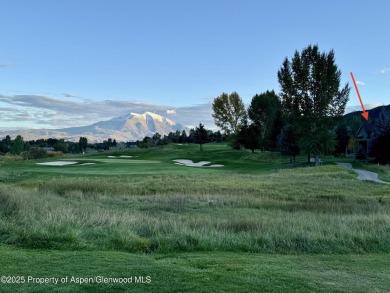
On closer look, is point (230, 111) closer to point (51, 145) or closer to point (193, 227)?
point (193, 227)

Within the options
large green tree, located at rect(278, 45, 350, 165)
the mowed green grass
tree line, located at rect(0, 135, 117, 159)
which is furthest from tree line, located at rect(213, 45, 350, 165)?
tree line, located at rect(0, 135, 117, 159)

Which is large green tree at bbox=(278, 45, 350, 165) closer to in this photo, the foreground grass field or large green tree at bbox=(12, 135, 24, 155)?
the foreground grass field

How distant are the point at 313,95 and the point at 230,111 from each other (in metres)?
39.7

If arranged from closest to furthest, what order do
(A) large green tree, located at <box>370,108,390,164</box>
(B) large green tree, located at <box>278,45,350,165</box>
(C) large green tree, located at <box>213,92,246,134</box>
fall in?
(B) large green tree, located at <box>278,45,350,165</box> → (A) large green tree, located at <box>370,108,390,164</box> → (C) large green tree, located at <box>213,92,246,134</box>

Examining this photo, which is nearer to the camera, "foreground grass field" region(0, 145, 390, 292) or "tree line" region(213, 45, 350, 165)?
"foreground grass field" region(0, 145, 390, 292)

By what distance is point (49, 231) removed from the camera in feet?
29.1

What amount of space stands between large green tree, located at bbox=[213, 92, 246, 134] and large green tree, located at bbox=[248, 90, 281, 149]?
5.08 metres

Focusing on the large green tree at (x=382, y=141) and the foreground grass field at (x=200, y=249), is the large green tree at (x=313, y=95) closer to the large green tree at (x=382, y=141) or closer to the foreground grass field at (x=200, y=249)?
the large green tree at (x=382, y=141)

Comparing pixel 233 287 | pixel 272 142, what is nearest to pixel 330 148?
pixel 272 142

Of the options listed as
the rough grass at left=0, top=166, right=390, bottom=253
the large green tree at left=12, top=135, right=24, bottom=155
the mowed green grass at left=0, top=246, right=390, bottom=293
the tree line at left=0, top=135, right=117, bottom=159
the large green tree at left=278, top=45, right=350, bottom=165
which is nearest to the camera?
the mowed green grass at left=0, top=246, right=390, bottom=293

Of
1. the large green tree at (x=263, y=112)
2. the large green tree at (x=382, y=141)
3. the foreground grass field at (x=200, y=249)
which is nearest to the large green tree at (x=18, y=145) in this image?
the large green tree at (x=263, y=112)

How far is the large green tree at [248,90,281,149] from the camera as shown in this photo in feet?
255

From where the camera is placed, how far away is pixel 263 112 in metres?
78.9

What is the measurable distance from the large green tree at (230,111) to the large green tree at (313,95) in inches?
1474
